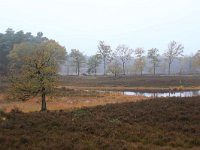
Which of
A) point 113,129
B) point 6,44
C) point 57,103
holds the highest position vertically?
point 6,44

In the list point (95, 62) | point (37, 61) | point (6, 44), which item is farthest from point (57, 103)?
point (95, 62)

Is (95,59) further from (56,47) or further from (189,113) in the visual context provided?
(189,113)

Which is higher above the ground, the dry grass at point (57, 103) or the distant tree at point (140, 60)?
the distant tree at point (140, 60)

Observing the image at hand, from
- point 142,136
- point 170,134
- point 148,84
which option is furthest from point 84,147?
point 148,84

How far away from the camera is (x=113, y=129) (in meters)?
19.4

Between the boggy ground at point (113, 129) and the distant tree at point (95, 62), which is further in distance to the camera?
the distant tree at point (95, 62)

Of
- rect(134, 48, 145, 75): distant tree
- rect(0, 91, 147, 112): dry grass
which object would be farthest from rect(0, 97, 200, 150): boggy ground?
rect(134, 48, 145, 75): distant tree

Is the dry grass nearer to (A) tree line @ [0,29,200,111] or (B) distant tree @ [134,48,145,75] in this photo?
(A) tree line @ [0,29,200,111]

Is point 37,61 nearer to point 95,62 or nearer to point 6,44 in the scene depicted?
point 6,44

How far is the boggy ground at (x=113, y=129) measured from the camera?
1580 cm

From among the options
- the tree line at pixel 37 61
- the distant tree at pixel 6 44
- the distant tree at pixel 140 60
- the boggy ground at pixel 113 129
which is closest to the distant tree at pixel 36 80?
the tree line at pixel 37 61

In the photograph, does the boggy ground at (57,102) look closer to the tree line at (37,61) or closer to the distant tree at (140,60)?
the tree line at (37,61)

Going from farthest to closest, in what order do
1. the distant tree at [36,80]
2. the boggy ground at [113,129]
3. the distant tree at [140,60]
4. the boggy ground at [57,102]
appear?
the distant tree at [140,60]
the boggy ground at [57,102]
the distant tree at [36,80]
the boggy ground at [113,129]

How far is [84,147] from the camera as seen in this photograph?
1527cm
